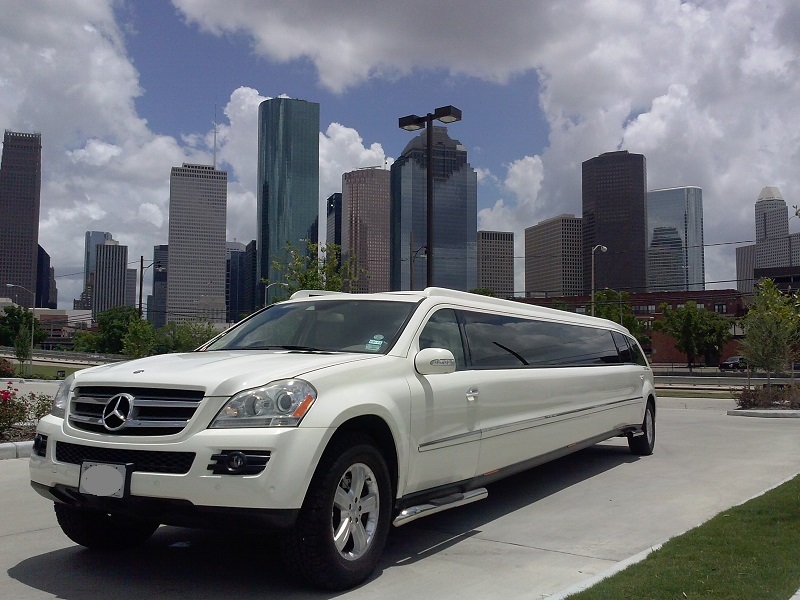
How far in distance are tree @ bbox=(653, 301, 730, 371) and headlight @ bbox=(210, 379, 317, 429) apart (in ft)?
221

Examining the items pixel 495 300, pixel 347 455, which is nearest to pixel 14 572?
pixel 347 455

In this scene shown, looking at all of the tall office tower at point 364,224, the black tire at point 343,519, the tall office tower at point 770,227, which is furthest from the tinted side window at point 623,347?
the tall office tower at point 770,227

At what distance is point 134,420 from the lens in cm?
447

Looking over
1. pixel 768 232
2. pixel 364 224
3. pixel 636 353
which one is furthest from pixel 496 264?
pixel 636 353

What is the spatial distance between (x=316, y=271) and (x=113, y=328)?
3974 inches

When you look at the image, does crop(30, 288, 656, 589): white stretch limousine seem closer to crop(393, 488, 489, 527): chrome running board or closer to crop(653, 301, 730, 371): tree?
crop(393, 488, 489, 527): chrome running board

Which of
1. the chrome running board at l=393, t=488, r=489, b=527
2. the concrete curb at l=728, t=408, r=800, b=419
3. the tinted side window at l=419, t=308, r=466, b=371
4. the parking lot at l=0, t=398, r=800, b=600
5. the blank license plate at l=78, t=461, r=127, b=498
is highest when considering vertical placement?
the tinted side window at l=419, t=308, r=466, b=371

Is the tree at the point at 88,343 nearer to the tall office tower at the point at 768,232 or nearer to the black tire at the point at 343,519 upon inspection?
the tall office tower at the point at 768,232

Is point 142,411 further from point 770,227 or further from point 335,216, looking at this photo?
point 770,227

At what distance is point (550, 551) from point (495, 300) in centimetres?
244

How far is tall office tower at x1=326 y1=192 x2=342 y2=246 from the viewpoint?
326ft

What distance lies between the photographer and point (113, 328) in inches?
4552

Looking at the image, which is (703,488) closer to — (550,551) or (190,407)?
(550,551)

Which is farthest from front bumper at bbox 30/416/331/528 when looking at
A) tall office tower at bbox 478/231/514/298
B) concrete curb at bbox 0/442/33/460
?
tall office tower at bbox 478/231/514/298
